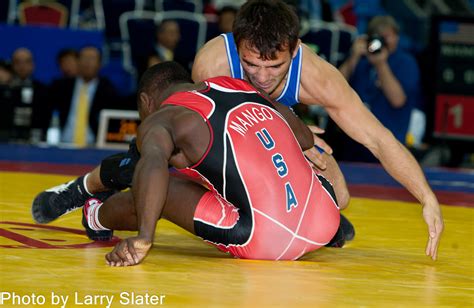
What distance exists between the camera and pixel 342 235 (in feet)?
15.1

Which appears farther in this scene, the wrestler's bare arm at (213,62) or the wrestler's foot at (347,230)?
the wrestler's foot at (347,230)

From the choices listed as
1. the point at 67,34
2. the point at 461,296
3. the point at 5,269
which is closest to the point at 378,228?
the point at 461,296

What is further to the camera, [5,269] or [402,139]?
[402,139]

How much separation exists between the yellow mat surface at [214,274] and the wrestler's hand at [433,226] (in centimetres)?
6

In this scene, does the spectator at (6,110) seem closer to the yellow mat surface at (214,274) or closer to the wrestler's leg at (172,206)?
the yellow mat surface at (214,274)

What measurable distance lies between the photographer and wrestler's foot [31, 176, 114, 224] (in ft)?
15.1

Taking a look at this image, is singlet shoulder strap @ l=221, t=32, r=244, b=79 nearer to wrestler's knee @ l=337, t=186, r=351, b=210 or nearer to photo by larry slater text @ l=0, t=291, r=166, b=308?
wrestler's knee @ l=337, t=186, r=351, b=210

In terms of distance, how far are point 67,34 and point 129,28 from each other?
0.71 meters

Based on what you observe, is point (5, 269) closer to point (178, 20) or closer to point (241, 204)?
point (241, 204)

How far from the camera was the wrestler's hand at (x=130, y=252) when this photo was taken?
3.46m

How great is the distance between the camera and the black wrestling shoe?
458cm

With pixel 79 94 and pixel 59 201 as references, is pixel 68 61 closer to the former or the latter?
pixel 79 94

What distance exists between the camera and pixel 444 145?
923cm

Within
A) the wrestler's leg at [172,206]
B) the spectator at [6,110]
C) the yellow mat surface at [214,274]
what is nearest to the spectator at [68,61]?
the spectator at [6,110]
